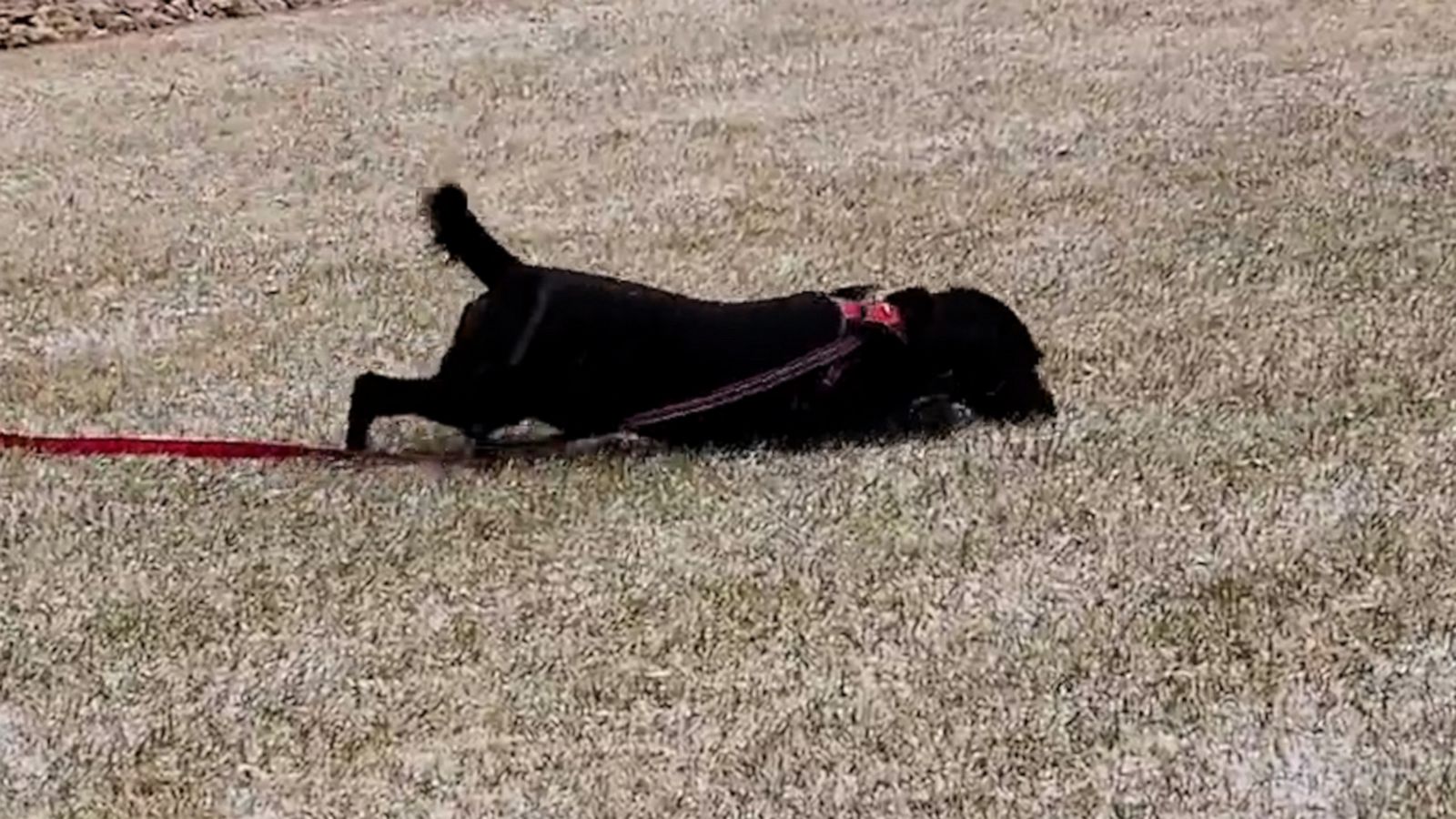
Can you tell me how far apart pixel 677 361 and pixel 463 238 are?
38cm

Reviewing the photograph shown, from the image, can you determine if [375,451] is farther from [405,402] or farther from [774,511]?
[774,511]

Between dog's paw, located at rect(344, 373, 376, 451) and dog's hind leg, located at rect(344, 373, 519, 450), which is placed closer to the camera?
dog's hind leg, located at rect(344, 373, 519, 450)

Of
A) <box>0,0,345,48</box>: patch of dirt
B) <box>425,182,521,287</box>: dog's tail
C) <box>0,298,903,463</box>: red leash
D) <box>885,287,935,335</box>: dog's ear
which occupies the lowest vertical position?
<box>0,0,345,48</box>: patch of dirt

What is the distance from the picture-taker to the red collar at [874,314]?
3.62m

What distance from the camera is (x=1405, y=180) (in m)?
5.44

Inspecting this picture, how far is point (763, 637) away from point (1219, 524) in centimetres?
78

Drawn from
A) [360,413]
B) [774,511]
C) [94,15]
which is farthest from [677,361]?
[94,15]

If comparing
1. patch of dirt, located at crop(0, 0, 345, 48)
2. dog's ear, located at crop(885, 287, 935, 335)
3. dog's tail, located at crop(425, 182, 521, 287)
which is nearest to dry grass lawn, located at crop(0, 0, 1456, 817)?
dog's ear, located at crop(885, 287, 935, 335)

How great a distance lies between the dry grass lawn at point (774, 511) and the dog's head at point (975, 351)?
0.21ft

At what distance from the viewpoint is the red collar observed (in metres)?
3.62

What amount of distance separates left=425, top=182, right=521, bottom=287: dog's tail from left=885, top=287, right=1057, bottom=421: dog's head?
2.15ft

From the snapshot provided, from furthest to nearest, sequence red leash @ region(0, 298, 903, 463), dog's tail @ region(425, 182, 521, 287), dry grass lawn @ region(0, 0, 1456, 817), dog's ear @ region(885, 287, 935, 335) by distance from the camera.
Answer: dog's ear @ region(885, 287, 935, 335) < red leash @ region(0, 298, 903, 463) < dog's tail @ region(425, 182, 521, 287) < dry grass lawn @ region(0, 0, 1456, 817)

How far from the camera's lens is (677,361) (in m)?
3.53

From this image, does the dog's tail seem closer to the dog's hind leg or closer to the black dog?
the black dog
